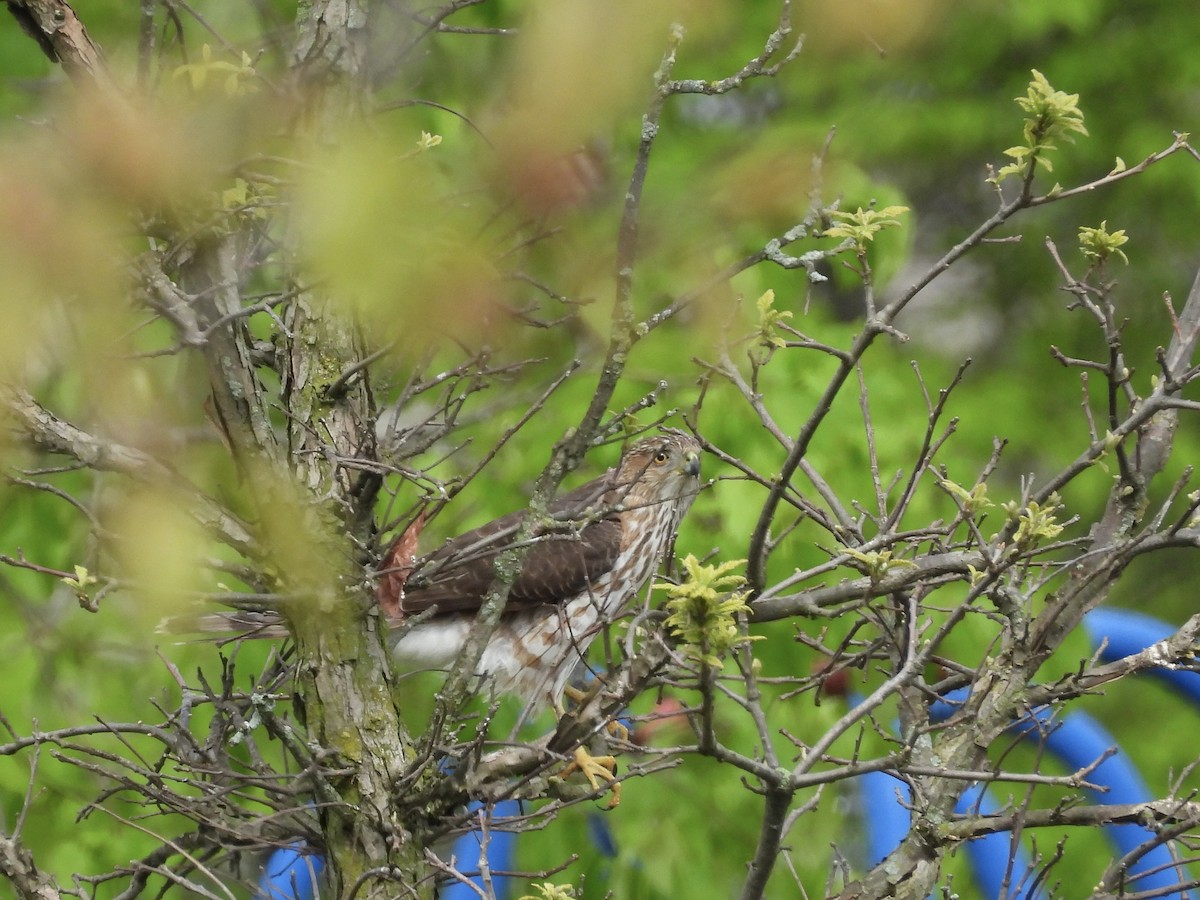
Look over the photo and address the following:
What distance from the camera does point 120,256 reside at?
1700mm

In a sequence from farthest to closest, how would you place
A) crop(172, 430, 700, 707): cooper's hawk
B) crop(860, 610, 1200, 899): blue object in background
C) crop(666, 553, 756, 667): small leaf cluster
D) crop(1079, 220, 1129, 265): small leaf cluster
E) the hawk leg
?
crop(860, 610, 1200, 899): blue object in background < crop(172, 430, 700, 707): cooper's hawk < the hawk leg < crop(1079, 220, 1129, 265): small leaf cluster < crop(666, 553, 756, 667): small leaf cluster

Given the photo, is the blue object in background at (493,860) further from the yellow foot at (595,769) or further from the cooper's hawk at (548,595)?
the yellow foot at (595,769)

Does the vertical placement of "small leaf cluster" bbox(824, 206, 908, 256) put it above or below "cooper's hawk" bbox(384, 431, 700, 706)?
below

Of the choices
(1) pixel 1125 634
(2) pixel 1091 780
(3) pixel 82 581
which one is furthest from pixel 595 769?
(1) pixel 1125 634

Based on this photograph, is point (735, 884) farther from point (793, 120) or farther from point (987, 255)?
point (987, 255)

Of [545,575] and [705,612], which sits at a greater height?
[545,575]

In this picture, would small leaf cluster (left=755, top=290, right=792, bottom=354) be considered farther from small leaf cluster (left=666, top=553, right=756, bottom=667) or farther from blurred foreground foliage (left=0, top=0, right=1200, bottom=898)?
small leaf cluster (left=666, top=553, right=756, bottom=667)

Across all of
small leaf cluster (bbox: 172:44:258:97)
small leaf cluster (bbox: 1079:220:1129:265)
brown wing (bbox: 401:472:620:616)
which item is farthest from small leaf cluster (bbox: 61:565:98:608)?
brown wing (bbox: 401:472:620:616)

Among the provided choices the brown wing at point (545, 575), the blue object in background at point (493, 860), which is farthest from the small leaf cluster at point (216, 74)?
the blue object in background at point (493, 860)

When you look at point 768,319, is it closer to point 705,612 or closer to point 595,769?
point 705,612

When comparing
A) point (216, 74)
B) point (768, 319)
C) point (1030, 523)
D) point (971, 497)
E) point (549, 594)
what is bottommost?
point (1030, 523)

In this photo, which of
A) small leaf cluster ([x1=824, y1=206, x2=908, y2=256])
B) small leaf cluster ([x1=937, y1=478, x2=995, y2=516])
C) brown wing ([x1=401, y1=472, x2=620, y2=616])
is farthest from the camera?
brown wing ([x1=401, y1=472, x2=620, y2=616])

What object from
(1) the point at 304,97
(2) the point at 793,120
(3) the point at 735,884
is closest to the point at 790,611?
(1) the point at 304,97

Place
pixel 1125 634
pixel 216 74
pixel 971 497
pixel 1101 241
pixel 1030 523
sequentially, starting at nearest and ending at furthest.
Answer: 1. pixel 216 74
2. pixel 1030 523
3. pixel 971 497
4. pixel 1101 241
5. pixel 1125 634
